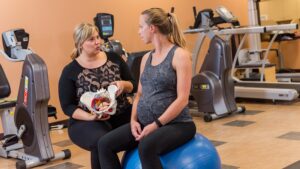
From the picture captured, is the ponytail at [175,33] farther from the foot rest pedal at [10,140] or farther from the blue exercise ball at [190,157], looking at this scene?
the foot rest pedal at [10,140]

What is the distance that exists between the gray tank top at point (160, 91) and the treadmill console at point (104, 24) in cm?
284

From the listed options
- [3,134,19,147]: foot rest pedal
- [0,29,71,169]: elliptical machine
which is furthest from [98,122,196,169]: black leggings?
[3,134,19,147]: foot rest pedal

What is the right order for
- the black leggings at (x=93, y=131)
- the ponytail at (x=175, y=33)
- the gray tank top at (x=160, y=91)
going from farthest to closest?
the black leggings at (x=93, y=131), the ponytail at (x=175, y=33), the gray tank top at (x=160, y=91)

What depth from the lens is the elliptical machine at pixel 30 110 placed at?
3.63 metres

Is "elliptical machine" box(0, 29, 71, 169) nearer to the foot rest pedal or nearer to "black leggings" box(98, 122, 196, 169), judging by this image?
the foot rest pedal

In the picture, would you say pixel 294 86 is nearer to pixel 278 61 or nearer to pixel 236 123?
pixel 236 123

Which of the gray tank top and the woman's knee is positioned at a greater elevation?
the gray tank top

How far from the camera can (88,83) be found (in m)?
2.74

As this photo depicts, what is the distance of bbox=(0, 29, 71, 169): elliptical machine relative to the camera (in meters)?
3.63

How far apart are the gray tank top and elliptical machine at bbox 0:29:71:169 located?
1514 millimetres

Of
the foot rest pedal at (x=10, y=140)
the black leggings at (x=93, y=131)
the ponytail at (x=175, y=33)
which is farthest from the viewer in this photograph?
the foot rest pedal at (x=10, y=140)

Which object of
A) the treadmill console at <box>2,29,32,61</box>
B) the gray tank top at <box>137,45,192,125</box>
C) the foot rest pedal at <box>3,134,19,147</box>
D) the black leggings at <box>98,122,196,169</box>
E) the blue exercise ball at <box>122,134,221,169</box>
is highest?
the treadmill console at <box>2,29,32,61</box>

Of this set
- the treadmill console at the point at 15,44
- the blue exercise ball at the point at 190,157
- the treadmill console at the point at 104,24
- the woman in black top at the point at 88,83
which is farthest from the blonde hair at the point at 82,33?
the treadmill console at the point at 104,24

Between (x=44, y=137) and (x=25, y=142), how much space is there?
0.91 feet
